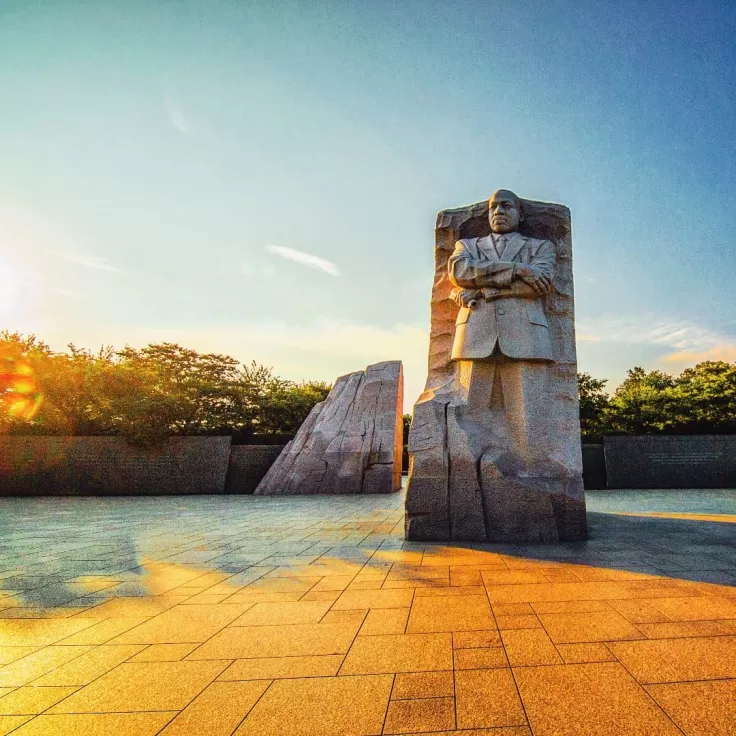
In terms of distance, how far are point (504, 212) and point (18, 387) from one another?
50.8 ft

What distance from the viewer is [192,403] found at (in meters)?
16.4

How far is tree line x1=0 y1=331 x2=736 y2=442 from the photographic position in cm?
1382

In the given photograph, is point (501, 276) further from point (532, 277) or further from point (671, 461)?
point (671, 461)

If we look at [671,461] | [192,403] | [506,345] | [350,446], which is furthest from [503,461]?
[192,403]

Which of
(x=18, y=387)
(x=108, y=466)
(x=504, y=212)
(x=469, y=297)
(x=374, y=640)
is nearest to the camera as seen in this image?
(x=374, y=640)

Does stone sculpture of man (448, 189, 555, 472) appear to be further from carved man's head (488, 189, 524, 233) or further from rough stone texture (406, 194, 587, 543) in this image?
carved man's head (488, 189, 524, 233)

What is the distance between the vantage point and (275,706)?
1590mm

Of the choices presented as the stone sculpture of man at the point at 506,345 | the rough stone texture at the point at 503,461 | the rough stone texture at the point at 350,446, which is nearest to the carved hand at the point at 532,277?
the stone sculpture of man at the point at 506,345

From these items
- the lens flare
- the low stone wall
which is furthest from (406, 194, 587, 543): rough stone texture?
the lens flare

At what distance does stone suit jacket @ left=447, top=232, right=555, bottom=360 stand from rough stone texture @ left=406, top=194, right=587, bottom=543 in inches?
13.8

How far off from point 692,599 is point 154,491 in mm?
12721

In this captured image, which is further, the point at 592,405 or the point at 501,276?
the point at 592,405

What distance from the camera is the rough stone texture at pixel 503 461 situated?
4.45 metres

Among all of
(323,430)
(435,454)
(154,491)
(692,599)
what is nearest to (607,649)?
(692,599)
